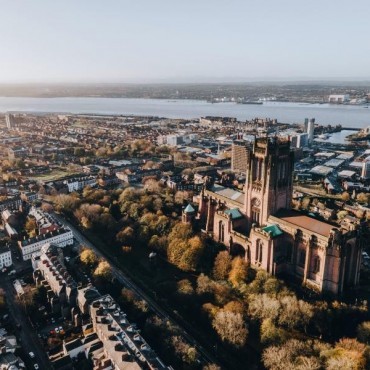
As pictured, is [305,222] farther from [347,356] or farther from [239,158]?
[239,158]

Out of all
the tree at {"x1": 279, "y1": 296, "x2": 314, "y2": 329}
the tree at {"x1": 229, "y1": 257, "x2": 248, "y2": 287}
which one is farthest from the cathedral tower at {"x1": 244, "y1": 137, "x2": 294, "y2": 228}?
the tree at {"x1": 279, "y1": 296, "x2": 314, "y2": 329}

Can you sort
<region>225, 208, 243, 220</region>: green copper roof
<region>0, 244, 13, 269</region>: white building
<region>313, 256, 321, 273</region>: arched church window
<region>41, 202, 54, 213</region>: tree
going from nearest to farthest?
<region>313, 256, 321, 273</region>: arched church window
<region>225, 208, 243, 220</region>: green copper roof
<region>0, 244, 13, 269</region>: white building
<region>41, 202, 54, 213</region>: tree

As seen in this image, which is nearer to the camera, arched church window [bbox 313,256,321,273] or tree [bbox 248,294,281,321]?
tree [bbox 248,294,281,321]

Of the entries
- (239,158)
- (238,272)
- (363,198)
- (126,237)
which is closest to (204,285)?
(238,272)

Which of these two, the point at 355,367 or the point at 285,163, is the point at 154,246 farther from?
the point at 355,367

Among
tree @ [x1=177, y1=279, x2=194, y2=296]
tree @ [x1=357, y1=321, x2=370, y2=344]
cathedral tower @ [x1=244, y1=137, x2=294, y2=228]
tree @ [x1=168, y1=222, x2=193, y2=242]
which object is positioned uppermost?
cathedral tower @ [x1=244, y1=137, x2=294, y2=228]

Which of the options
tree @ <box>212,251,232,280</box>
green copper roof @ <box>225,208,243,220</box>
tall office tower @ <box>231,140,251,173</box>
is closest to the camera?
tree @ <box>212,251,232,280</box>

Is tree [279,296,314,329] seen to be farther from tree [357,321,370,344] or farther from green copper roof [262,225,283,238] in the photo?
green copper roof [262,225,283,238]
